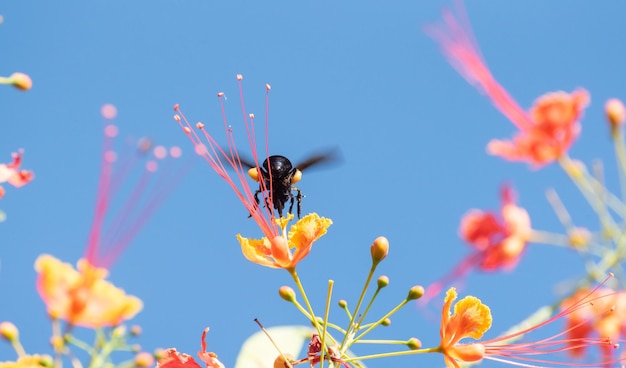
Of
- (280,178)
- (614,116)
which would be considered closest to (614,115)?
(614,116)

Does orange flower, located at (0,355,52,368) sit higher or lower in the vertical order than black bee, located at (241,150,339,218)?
lower

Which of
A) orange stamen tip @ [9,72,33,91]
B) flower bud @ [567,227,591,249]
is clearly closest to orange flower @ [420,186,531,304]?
flower bud @ [567,227,591,249]

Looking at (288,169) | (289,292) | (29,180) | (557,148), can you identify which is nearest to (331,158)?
(288,169)

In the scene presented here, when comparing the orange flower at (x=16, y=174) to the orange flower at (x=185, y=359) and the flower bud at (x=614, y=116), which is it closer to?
the orange flower at (x=185, y=359)

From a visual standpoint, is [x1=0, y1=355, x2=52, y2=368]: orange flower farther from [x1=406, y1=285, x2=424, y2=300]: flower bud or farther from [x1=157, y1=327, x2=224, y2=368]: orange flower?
[x1=406, y1=285, x2=424, y2=300]: flower bud

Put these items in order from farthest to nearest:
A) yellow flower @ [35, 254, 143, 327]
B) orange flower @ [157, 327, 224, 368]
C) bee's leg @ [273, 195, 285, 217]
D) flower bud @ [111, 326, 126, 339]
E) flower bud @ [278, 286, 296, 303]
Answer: flower bud @ [111, 326, 126, 339] → bee's leg @ [273, 195, 285, 217] → flower bud @ [278, 286, 296, 303] → orange flower @ [157, 327, 224, 368] → yellow flower @ [35, 254, 143, 327]

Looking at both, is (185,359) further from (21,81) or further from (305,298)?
(21,81)
